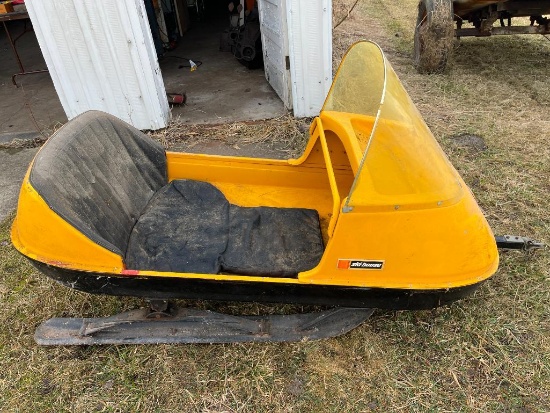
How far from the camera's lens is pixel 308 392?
219 centimetres

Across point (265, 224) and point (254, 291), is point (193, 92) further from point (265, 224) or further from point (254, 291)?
point (254, 291)

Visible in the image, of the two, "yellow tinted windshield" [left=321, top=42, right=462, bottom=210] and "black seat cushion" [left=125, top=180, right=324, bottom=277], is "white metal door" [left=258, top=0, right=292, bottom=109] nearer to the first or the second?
"black seat cushion" [left=125, top=180, right=324, bottom=277]

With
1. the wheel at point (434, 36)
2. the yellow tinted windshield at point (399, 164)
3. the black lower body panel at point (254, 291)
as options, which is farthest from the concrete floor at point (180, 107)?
the yellow tinted windshield at point (399, 164)

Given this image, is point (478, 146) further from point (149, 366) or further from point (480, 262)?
point (149, 366)

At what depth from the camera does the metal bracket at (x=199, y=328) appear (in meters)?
2.40

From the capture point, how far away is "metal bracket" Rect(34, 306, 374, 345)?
2.40 m

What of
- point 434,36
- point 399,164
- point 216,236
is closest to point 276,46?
point 434,36

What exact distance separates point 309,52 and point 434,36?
2083 mm

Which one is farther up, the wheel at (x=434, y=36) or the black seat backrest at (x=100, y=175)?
the black seat backrest at (x=100, y=175)

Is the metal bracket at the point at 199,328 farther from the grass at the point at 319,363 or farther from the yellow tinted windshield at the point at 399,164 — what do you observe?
the yellow tinted windshield at the point at 399,164

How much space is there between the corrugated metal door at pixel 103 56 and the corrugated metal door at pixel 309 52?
4.94 ft

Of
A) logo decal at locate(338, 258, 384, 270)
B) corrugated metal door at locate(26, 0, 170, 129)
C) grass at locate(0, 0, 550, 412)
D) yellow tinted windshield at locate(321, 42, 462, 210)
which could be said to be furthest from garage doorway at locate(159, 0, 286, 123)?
logo decal at locate(338, 258, 384, 270)

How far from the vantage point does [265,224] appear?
9.25ft

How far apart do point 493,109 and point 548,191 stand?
5.88 feet
